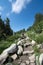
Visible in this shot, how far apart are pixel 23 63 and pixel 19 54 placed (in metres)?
1.77

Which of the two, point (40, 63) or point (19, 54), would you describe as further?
point (19, 54)

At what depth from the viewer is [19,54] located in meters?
9.45

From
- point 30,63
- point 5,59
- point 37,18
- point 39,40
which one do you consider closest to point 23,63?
point 30,63

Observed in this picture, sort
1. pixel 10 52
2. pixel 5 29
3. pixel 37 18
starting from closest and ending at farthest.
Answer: pixel 10 52
pixel 5 29
pixel 37 18

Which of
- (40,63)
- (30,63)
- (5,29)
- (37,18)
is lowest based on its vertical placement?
(40,63)

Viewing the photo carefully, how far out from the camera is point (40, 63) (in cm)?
648

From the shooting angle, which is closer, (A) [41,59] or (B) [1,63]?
(A) [41,59]

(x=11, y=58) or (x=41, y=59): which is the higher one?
(x=11, y=58)

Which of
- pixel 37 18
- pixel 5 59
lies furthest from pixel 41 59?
pixel 37 18

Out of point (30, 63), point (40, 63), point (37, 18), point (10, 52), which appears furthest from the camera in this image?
point (37, 18)

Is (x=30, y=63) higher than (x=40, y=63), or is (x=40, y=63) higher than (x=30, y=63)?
(x=30, y=63)

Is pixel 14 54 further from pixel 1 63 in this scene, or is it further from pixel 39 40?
pixel 39 40

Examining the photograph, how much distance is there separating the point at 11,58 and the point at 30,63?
142 cm

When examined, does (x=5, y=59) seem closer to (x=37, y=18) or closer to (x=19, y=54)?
(x=19, y=54)
